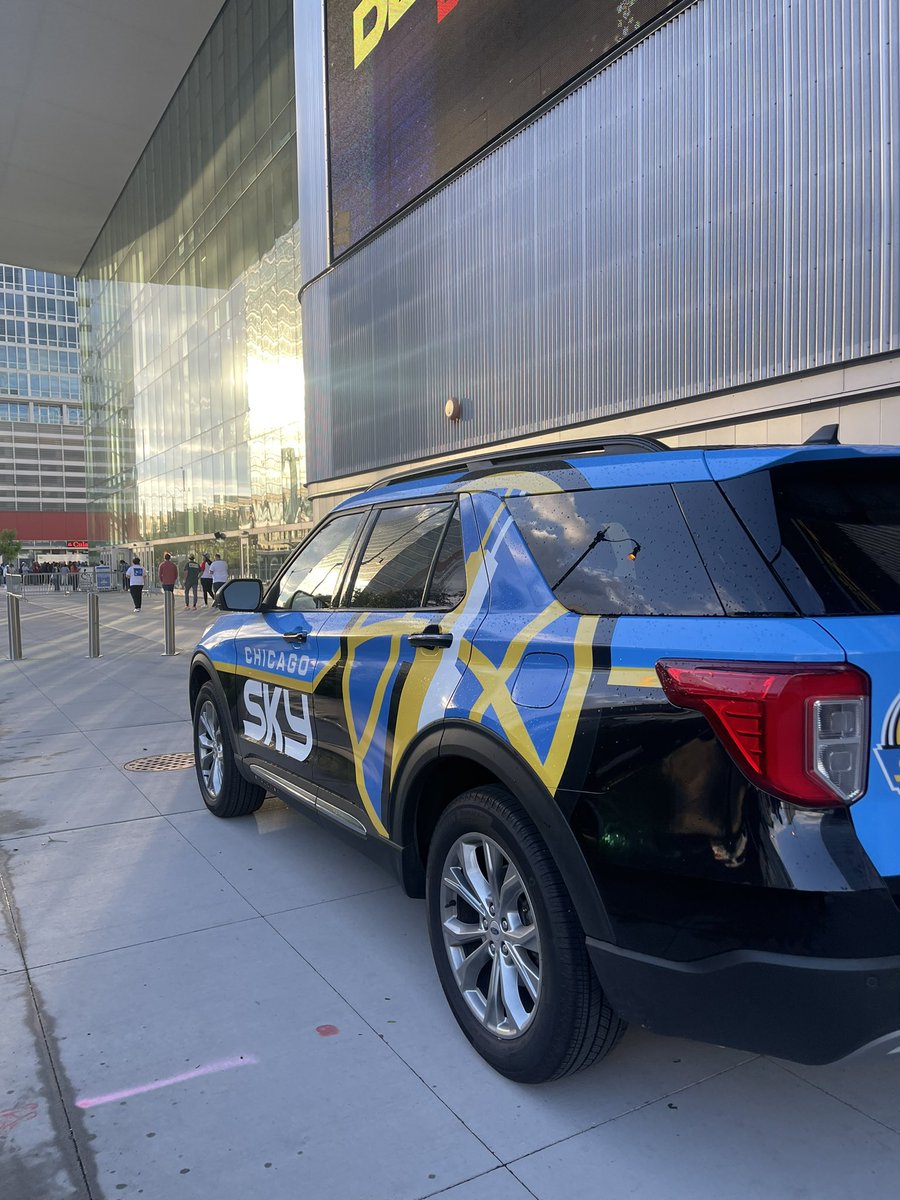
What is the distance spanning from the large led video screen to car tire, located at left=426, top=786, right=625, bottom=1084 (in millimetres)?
12075

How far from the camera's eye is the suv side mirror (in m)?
4.60

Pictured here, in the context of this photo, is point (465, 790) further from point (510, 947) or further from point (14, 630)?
point (14, 630)

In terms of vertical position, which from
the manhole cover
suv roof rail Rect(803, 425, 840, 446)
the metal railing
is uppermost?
suv roof rail Rect(803, 425, 840, 446)

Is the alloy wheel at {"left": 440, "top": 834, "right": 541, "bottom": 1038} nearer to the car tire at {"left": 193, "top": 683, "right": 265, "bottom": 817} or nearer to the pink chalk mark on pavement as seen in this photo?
the pink chalk mark on pavement

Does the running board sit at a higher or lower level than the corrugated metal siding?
lower

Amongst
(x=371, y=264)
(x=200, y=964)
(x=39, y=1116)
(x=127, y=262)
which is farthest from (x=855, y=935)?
(x=127, y=262)

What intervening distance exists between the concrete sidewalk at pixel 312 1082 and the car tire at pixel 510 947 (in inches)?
7.0

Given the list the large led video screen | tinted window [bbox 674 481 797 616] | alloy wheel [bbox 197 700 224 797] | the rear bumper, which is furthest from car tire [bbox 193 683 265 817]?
the large led video screen

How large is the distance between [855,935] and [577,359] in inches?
468

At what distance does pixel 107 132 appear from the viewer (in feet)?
127

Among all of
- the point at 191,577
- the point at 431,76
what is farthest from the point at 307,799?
the point at 191,577

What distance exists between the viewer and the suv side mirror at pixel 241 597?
A: 4598 millimetres

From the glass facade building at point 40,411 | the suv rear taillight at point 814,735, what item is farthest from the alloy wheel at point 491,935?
the glass facade building at point 40,411

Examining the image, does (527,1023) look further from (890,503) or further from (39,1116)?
(890,503)
